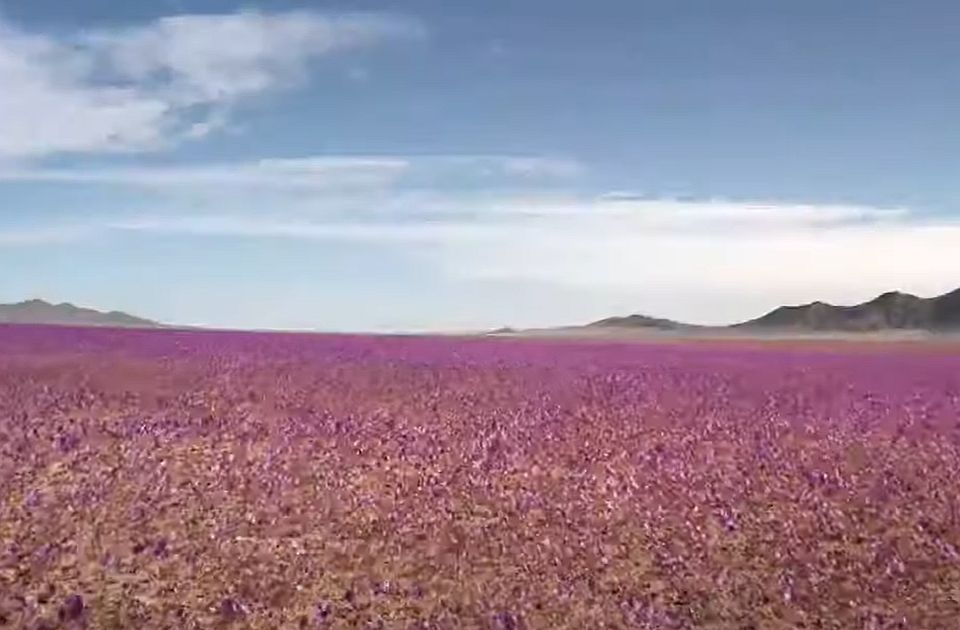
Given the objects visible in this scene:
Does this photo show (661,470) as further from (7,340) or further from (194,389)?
(7,340)

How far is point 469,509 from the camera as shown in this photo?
1441 cm

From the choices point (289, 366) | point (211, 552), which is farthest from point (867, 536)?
point (289, 366)

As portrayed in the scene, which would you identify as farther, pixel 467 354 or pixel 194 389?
pixel 467 354

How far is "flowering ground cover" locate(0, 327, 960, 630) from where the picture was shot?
11594 mm

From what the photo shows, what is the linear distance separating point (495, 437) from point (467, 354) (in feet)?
70.1

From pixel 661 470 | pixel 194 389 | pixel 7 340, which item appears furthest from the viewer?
pixel 7 340

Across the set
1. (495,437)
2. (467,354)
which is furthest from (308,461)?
(467,354)

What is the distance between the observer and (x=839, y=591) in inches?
472

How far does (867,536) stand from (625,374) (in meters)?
16.3

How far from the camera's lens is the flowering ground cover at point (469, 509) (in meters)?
11.6

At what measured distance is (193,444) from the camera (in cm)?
1764

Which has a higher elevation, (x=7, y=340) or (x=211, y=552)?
(x=7, y=340)

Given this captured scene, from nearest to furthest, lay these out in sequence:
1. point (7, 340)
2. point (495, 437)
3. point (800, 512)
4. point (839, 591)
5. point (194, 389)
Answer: point (839, 591) → point (800, 512) → point (495, 437) → point (194, 389) → point (7, 340)

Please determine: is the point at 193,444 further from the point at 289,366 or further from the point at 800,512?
the point at 289,366
